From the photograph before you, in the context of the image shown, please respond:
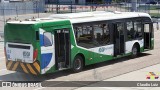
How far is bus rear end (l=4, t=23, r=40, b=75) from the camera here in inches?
544

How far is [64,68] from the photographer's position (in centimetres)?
1509

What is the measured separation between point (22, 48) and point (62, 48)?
66.9 inches

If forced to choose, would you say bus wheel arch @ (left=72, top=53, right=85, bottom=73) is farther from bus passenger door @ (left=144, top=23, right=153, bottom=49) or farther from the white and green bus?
bus passenger door @ (left=144, top=23, right=153, bottom=49)

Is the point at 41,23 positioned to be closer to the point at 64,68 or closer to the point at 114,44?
the point at 64,68

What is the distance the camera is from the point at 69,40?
15125mm

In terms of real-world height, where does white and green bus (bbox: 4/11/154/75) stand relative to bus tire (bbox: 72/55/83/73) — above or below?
above

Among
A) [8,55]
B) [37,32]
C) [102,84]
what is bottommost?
[102,84]

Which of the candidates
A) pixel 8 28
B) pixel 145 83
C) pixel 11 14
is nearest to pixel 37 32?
pixel 8 28

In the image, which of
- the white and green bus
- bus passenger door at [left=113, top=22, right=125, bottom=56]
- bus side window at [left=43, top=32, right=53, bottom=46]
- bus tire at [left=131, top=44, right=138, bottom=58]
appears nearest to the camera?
the white and green bus

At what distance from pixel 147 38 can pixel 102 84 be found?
811 cm

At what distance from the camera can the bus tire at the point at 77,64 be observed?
613 inches

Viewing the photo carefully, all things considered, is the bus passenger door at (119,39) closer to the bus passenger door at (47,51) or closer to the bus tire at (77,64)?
the bus tire at (77,64)

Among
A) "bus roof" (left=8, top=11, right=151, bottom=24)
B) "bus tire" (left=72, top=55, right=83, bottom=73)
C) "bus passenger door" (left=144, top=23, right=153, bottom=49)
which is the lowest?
"bus tire" (left=72, top=55, right=83, bottom=73)

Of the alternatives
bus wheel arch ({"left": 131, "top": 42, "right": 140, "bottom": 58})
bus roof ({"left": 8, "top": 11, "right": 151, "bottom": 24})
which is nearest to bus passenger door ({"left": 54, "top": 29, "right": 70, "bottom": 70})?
bus roof ({"left": 8, "top": 11, "right": 151, "bottom": 24})
